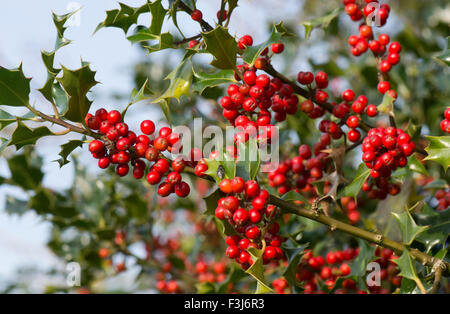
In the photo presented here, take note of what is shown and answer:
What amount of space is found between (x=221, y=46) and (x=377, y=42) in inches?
26.8

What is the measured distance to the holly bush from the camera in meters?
1.30

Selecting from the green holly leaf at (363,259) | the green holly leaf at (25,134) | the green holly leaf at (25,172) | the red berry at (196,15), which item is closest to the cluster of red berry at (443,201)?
the green holly leaf at (363,259)

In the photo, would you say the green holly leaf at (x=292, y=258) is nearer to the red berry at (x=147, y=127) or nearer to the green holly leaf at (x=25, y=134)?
the red berry at (x=147, y=127)

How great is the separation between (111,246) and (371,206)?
4.85ft

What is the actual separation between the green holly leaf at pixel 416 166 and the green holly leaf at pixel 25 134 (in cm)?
125

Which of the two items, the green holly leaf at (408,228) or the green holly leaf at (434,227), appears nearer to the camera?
the green holly leaf at (408,228)

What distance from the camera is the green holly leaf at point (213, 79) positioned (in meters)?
1.47

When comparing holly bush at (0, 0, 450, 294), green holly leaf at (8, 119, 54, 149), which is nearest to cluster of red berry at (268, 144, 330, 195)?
holly bush at (0, 0, 450, 294)

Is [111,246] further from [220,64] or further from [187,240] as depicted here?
[220,64]

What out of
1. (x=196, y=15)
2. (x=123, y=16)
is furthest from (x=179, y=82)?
(x=123, y=16)

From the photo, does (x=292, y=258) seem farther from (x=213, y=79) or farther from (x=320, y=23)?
(x=320, y=23)

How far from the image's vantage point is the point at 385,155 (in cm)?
140

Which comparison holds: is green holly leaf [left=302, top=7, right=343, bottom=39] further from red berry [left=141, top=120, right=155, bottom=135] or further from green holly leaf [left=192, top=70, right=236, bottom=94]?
red berry [left=141, top=120, right=155, bottom=135]

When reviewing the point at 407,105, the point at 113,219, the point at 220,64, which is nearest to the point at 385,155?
the point at 220,64
